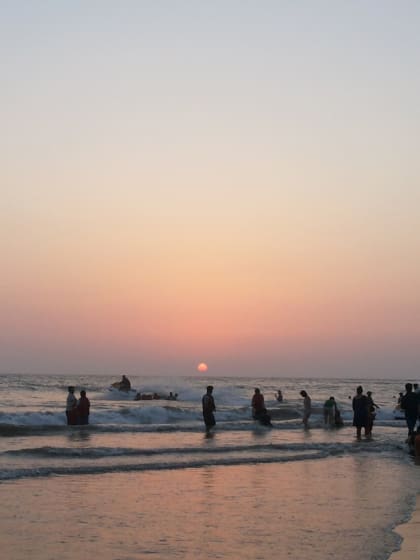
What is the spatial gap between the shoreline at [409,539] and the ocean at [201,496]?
5.5 inches

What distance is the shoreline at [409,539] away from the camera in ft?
27.2

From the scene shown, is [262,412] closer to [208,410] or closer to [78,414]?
[208,410]

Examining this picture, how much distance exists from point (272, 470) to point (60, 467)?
14.7 feet

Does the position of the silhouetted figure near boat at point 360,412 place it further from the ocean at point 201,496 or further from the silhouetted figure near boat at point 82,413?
the silhouetted figure near boat at point 82,413

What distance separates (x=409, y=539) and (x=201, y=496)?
402cm

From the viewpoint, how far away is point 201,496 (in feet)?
40.2

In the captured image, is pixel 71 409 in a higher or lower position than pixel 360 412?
lower

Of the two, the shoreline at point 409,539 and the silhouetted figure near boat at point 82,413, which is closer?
the shoreline at point 409,539

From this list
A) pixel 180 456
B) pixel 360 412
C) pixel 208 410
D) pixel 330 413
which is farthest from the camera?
pixel 330 413

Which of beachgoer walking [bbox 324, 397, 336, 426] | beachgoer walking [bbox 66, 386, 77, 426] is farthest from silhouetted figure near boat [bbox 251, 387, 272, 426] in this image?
beachgoer walking [bbox 66, 386, 77, 426]

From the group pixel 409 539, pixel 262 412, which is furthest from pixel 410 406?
pixel 409 539

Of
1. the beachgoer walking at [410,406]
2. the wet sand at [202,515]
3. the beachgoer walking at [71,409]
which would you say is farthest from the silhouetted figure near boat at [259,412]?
the wet sand at [202,515]

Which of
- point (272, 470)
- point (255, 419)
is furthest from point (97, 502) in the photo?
point (255, 419)

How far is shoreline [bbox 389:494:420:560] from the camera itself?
8.29 metres
